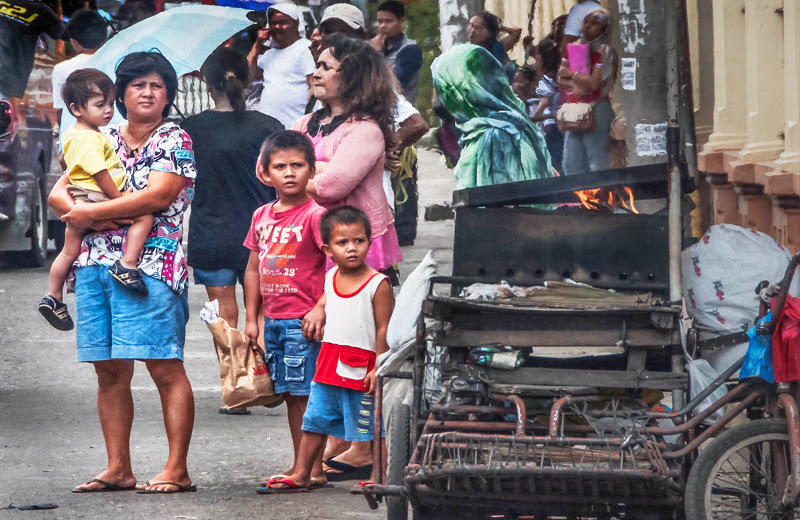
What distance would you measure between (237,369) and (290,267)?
0.51m

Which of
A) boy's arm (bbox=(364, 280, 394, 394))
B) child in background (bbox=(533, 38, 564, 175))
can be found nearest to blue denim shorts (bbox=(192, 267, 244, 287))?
A: boy's arm (bbox=(364, 280, 394, 394))

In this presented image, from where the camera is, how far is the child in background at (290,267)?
6289 millimetres

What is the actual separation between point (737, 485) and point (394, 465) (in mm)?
1201

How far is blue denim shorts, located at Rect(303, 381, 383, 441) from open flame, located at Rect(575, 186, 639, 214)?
126cm

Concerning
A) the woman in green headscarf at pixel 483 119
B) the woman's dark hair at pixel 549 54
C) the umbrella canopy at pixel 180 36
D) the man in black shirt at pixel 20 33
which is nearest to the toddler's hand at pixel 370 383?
the woman in green headscarf at pixel 483 119

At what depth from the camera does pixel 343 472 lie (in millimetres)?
6621

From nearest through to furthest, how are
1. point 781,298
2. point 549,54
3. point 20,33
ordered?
point 781,298 → point 20,33 → point 549,54

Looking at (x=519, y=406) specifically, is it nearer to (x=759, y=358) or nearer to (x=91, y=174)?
(x=759, y=358)

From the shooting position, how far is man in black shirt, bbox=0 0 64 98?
11370mm

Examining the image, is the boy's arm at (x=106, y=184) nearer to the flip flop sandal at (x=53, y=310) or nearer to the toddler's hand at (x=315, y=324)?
the flip flop sandal at (x=53, y=310)

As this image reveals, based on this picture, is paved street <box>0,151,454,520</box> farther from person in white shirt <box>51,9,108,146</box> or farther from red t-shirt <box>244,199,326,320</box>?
person in white shirt <box>51,9,108,146</box>

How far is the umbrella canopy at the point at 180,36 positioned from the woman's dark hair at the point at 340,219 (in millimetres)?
4093

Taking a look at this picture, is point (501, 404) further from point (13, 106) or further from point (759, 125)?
point (13, 106)

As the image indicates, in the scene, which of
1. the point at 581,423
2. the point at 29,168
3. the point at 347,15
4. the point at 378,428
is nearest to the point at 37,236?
the point at 29,168
